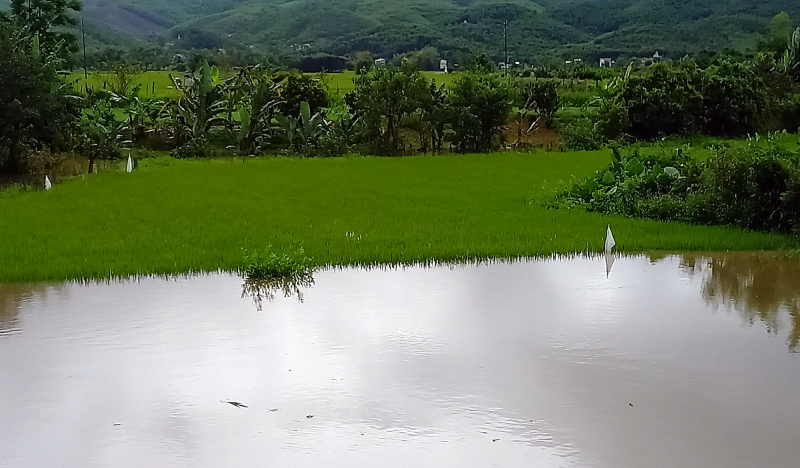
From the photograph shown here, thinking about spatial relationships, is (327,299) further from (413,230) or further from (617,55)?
(617,55)

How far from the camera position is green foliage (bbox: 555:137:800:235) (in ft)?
23.8

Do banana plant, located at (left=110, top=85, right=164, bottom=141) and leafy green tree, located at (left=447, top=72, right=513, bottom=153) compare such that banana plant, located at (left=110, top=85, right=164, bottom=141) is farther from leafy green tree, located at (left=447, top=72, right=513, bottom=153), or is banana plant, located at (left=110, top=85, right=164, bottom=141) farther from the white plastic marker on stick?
the white plastic marker on stick

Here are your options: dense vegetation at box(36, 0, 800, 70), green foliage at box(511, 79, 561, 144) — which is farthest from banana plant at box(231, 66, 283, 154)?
dense vegetation at box(36, 0, 800, 70)

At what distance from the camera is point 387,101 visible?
45.3 feet

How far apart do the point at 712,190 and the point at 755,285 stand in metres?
2.07

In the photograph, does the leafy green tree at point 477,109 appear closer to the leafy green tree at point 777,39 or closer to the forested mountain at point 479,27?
the leafy green tree at point 777,39

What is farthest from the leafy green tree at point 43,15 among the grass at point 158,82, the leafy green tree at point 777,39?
the leafy green tree at point 777,39

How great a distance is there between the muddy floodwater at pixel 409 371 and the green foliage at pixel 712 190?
4.38 feet

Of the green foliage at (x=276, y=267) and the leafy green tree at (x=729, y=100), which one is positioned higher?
the leafy green tree at (x=729, y=100)

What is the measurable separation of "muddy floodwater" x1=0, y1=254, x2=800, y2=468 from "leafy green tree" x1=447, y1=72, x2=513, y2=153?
26.0 feet

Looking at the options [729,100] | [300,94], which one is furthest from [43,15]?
[729,100]

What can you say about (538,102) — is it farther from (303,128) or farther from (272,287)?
(272,287)

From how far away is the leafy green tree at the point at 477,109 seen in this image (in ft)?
45.2

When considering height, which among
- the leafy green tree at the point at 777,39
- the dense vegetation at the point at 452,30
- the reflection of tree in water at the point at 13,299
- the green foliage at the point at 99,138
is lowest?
the reflection of tree in water at the point at 13,299
